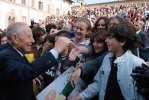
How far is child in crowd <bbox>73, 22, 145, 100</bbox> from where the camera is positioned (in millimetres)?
2387

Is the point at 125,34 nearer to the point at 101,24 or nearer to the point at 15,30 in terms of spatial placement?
the point at 15,30

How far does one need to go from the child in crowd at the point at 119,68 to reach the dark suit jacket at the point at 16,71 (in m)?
0.69

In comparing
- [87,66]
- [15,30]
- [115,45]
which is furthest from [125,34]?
[15,30]

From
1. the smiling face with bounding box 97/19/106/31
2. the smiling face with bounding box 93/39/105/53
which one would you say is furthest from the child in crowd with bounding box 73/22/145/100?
the smiling face with bounding box 97/19/106/31

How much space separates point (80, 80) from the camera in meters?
3.00

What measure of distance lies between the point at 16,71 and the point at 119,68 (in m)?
1.08

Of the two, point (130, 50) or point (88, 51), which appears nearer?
point (130, 50)

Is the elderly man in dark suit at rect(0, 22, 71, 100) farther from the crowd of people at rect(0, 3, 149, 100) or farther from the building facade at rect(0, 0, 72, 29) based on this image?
the building facade at rect(0, 0, 72, 29)

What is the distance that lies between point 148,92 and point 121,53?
2.07ft

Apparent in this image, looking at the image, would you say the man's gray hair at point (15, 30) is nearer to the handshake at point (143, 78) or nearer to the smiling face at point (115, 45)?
the smiling face at point (115, 45)

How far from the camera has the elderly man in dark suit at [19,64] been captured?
6.94ft

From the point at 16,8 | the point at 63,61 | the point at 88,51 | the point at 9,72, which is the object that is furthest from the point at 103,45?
the point at 16,8

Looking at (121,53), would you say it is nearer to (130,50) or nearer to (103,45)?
(130,50)

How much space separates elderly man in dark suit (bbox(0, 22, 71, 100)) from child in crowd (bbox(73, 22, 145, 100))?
59 centimetres
